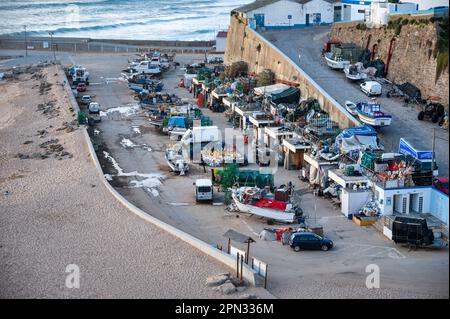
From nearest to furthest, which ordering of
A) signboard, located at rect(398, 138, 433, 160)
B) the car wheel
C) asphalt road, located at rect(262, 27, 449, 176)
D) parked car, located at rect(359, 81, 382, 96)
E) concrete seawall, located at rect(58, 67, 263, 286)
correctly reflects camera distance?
concrete seawall, located at rect(58, 67, 263, 286)
signboard, located at rect(398, 138, 433, 160)
asphalt road, located at rect(262, 27, 449, 176)
the car wheel
parked car, located at rect(359, 81, 382, 96)

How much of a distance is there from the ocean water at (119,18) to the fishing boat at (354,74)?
38.0 meters

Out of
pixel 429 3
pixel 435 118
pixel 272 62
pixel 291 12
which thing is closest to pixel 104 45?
pixel 291 12

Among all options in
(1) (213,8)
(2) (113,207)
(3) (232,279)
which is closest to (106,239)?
(2) (113,207)

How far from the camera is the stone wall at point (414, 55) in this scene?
23.8 meters

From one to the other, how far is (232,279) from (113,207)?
5.52 m

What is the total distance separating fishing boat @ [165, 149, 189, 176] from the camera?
70.6 feet

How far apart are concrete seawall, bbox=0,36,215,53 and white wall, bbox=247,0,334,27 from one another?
15144 millimetres

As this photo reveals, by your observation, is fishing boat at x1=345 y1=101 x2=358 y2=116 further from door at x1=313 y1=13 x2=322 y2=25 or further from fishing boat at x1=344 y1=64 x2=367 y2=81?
door at x1=313 y1=13 x2=322 y2=25

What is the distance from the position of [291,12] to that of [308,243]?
69.0 feet

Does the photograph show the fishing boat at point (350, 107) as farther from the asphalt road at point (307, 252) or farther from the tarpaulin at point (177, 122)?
the tarpaulin at point (177, 122)

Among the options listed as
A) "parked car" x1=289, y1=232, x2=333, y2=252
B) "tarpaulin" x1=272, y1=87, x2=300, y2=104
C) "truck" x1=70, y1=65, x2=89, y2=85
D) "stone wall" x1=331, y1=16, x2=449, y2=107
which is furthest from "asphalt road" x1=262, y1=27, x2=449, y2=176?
"truck" x1=70, y1=65, x2=89, y2=85

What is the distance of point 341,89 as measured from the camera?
25.7 meters

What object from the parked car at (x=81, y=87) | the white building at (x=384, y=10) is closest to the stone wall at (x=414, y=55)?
the white building at (x=384, y=10)

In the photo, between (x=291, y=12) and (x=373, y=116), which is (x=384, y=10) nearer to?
(x=291, y=12)
